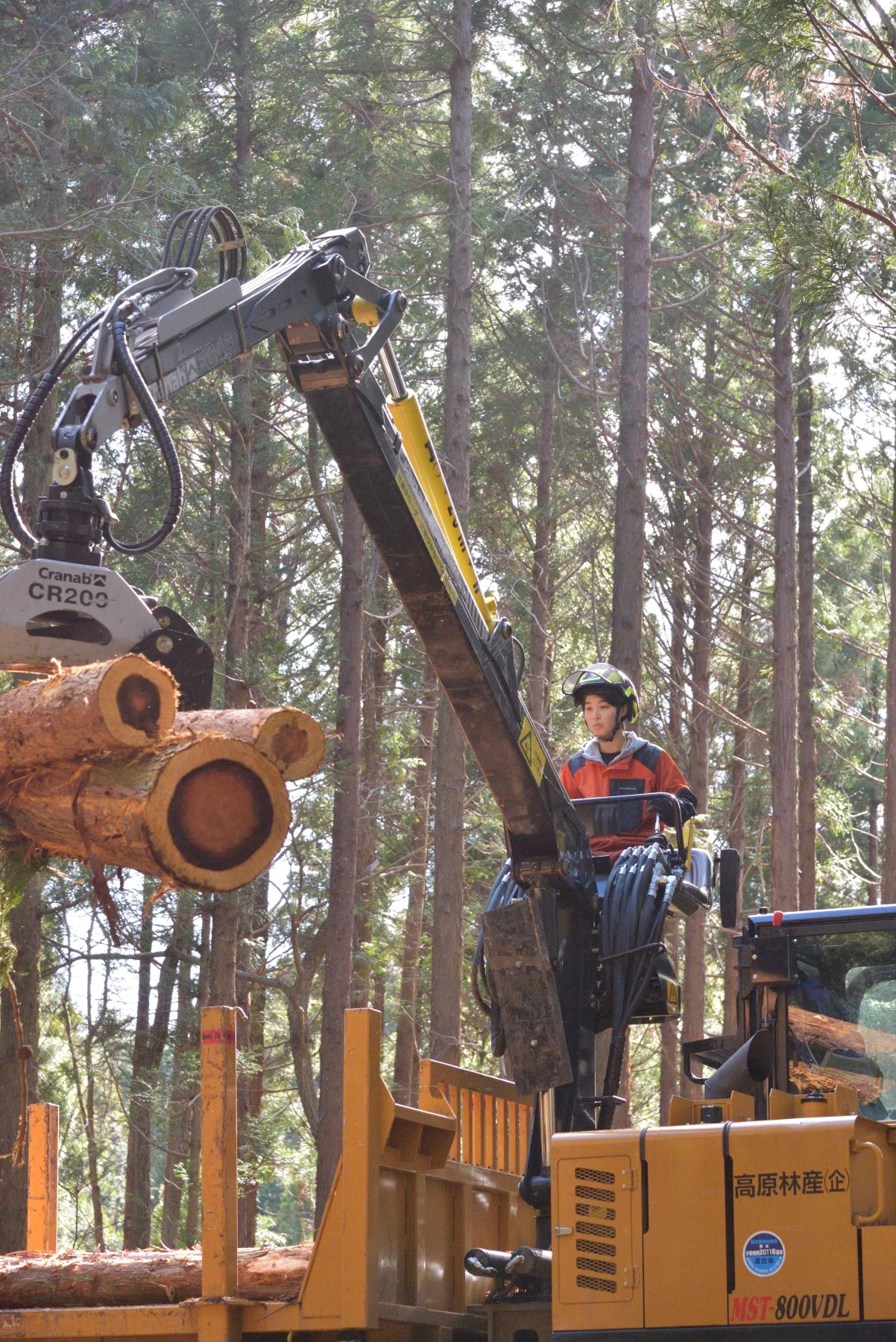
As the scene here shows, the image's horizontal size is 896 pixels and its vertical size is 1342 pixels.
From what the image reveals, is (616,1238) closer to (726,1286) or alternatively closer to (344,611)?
(726,1286)

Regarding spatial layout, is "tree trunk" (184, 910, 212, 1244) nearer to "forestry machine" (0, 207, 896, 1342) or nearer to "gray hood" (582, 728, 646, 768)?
"gray hood" (582, 728, 646, 768)

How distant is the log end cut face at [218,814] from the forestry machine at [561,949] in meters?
0.45

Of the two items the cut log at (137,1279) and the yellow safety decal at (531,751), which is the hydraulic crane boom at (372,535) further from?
the cut log at (137,1279)

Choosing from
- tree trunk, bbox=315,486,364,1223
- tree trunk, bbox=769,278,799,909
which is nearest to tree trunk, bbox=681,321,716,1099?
tree trunk, bbox=769,278,799,909

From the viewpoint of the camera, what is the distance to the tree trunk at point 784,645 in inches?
891

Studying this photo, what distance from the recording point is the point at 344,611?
2378 centimetres

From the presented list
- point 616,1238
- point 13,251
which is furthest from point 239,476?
point 616,1238

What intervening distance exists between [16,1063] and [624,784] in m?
11.7

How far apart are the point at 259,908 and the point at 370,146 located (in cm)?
1297

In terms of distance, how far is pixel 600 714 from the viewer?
7.68 m

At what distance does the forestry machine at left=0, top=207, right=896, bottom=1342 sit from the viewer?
4.96 metres

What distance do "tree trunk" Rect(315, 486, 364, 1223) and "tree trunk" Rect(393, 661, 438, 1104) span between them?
435 centimetres

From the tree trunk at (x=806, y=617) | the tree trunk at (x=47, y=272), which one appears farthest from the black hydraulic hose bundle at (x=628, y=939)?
the tree trunk at (x=806, y=617)

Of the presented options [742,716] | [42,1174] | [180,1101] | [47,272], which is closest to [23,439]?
[42,1174]
